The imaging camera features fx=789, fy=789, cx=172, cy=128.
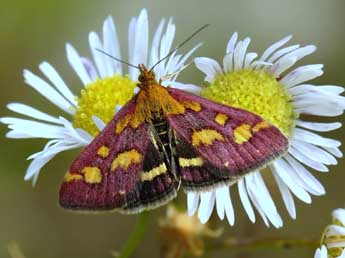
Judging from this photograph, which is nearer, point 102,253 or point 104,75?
point 104,75

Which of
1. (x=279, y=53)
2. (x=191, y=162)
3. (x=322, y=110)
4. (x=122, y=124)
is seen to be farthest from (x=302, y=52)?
(x=122, y=124)

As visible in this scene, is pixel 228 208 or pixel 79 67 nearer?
pixel 228 208

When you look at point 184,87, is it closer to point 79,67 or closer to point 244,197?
point 244,197

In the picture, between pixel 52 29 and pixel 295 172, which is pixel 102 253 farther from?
pixel 295 172

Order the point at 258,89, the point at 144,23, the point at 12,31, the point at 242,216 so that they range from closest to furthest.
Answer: the point at 258,89 < the point at 144,23 < the point at 242,216 < the point at 12,31

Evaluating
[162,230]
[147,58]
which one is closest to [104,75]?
[147,58]

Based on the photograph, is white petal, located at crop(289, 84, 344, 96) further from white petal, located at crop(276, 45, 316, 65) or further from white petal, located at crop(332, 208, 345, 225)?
white petal, located at crop(332, 208, 345, 225)

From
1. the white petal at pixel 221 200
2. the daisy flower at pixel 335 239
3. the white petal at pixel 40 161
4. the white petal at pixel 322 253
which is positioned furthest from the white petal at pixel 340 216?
the white petal at pixel 40 161
